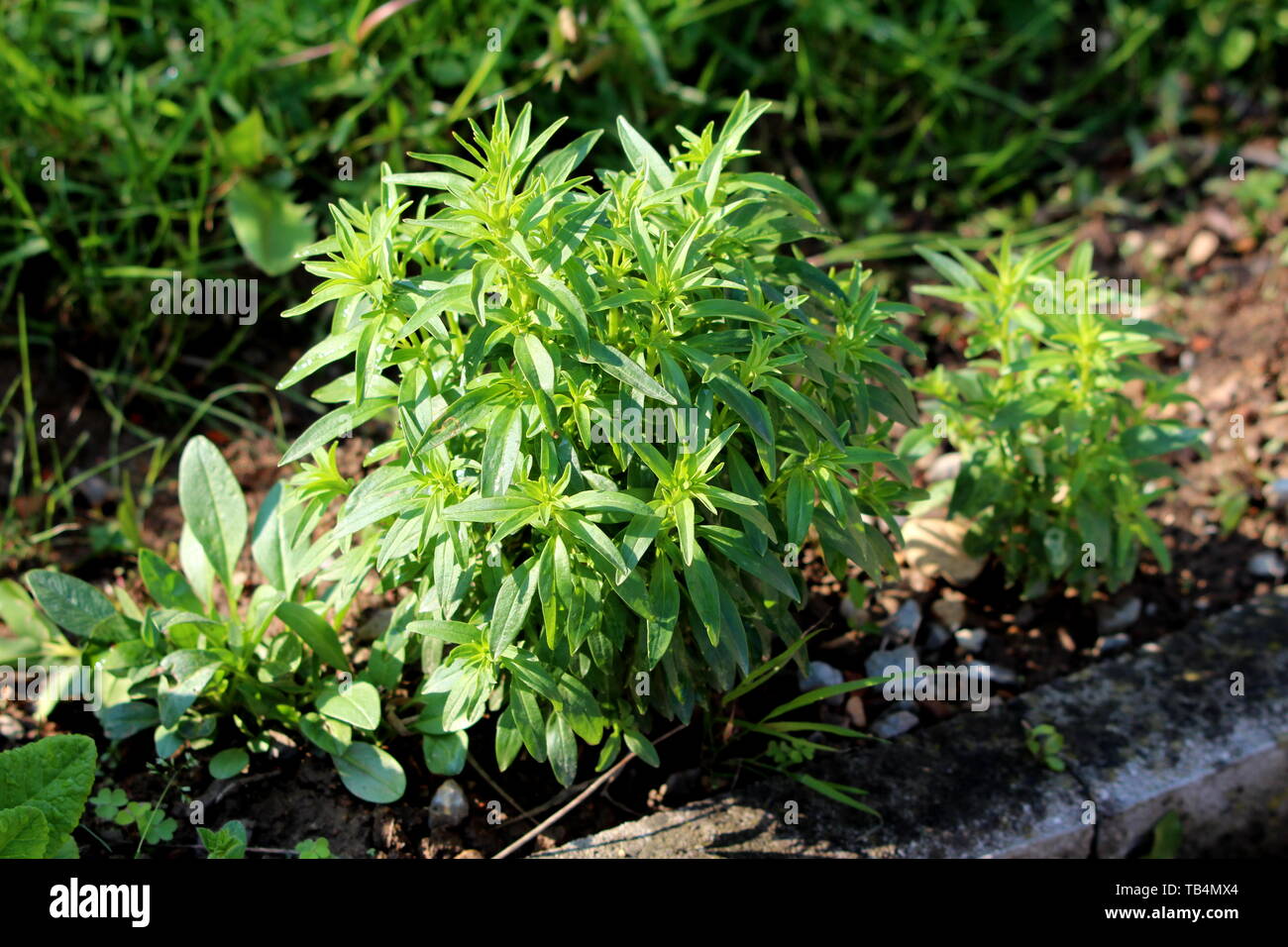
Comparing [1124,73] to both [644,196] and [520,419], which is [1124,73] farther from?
[520,419]

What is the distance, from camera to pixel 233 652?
2518mm

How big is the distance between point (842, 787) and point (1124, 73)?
125 inches

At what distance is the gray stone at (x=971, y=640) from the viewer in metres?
3.04

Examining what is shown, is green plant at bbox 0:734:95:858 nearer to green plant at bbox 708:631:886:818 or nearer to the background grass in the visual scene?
the background grass

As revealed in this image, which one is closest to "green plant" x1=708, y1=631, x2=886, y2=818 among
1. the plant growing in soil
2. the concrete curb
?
the concrete curb

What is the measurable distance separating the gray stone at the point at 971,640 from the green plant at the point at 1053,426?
170mm

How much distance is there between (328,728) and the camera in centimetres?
250

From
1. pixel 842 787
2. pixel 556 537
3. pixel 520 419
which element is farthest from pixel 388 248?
pixel 842 787

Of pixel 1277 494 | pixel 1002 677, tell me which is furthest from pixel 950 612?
pixel 1277 494

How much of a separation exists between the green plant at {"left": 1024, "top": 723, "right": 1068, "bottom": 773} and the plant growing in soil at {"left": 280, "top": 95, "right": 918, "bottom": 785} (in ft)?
2.40

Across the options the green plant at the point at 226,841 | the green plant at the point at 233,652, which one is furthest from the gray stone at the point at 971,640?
the green plant at the point at 226,841

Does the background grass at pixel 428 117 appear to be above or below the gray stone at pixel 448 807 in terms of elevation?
above

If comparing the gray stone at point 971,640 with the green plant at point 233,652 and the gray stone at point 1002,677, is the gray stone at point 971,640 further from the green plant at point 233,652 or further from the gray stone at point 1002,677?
the green plant at point 233,652

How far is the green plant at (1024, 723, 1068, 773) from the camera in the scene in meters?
2.71
